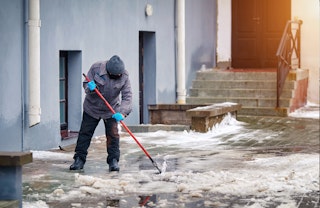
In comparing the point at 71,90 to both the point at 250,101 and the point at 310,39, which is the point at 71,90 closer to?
the point at 250,101

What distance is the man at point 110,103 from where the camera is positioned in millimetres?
12016

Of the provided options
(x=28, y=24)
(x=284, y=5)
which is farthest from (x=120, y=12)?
(x=284, y=5)

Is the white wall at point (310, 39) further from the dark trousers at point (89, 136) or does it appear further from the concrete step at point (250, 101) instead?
the dark trousers at point (89, 136)

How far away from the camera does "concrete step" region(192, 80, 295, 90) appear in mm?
20828

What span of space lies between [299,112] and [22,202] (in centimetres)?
1222

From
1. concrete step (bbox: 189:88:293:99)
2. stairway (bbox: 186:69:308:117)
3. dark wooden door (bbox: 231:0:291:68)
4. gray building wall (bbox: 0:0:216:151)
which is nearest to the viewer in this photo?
gray building wall (bbox: 0:0:216:151)

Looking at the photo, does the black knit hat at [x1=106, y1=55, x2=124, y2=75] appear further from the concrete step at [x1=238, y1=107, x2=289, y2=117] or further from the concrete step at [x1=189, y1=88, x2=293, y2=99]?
the concrete step at [x1=189, y1=88, x2=293, y2=99]

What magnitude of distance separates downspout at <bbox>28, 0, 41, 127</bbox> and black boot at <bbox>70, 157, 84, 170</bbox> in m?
1.67

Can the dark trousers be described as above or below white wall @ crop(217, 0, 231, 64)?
below

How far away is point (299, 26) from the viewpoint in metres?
22.4

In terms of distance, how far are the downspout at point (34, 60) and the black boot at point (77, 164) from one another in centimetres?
167

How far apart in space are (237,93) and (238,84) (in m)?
0.31

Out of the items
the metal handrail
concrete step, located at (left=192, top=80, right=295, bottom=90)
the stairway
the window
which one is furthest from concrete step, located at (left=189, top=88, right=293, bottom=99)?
the window

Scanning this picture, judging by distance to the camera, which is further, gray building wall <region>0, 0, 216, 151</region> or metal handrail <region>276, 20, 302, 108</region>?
metal handrail <region>276, 20, 302, 108</region>
